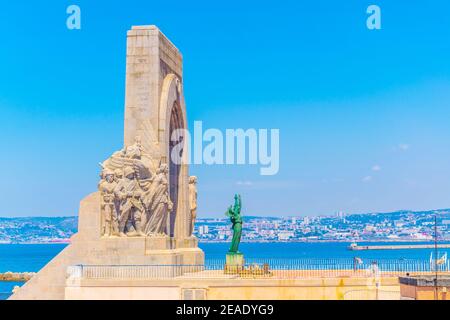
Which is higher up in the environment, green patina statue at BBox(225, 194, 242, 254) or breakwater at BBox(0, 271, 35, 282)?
green patina statue at BBox(225, 194, 242, 254)

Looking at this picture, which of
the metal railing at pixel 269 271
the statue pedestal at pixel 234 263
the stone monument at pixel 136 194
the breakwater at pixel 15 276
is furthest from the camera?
the breakwater at pixel 15 276

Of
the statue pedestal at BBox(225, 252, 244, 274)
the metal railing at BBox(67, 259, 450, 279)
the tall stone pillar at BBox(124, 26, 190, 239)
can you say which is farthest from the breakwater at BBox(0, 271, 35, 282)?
the metal railing at BBox(67, 259, 450, 279)

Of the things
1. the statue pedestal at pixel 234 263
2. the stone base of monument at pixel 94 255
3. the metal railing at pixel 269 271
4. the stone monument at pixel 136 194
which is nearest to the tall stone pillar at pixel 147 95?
the stone monument at pixel 136 194

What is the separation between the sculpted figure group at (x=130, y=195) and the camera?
2633 centimetres

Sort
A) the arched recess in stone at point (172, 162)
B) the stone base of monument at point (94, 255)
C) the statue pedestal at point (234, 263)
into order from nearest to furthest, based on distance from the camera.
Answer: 1. the stone base of monument at point (94, 255)
2. the statue pedestal at point (234, 263)
3. the arched recess in stone at point (172, 162)

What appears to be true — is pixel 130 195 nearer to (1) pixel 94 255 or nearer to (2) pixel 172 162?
(1) pixel 94 255

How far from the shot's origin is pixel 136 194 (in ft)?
86.5

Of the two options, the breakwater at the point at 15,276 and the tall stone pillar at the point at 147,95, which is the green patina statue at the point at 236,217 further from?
the breakwater at the point at 15,276

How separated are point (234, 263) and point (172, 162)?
5785 millimetres

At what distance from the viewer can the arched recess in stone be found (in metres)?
28.7

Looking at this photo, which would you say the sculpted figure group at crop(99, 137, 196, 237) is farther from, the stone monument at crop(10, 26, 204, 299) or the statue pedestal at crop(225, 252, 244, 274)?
the statue pedestal at crop(225, 252, 244, 274)

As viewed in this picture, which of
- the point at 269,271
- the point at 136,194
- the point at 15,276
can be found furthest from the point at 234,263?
the point at 15,276

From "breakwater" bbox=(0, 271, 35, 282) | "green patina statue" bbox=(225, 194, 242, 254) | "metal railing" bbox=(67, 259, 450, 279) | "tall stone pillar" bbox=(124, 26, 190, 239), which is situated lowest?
"breakwater" bbox=(0, 271, 35, 282)

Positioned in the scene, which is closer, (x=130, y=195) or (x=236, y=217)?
(x=130, y=195)
